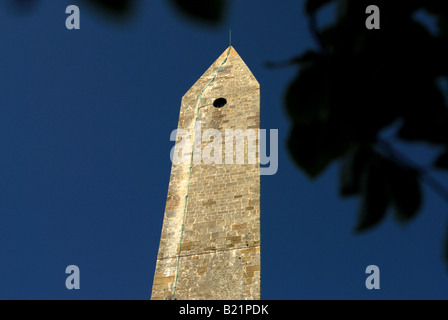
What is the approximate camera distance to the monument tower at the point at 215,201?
26.4ft

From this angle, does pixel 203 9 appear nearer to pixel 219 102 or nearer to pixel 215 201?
pixel 215 201

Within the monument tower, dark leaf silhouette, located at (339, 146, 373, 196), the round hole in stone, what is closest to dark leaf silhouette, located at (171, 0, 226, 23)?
dark leaf silhouette, located at (339, 146, 373, 196)

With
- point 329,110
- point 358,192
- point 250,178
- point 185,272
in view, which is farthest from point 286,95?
point 250,178

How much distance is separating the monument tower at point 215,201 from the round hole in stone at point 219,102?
0.05 ft

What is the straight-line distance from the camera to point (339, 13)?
3.63ft

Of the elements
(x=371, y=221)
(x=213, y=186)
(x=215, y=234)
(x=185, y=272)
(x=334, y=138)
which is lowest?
(x=371, y=221)

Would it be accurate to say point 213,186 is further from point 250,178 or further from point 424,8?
point 424,8

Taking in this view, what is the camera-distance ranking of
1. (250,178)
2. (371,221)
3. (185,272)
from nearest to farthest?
(371,221) < (185,272) < (250,178)

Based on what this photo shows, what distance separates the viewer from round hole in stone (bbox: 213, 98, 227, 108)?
10.6m

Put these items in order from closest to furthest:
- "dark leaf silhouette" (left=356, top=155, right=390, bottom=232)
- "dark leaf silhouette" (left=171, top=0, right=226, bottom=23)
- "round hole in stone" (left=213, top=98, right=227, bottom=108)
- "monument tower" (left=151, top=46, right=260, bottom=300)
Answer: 1. "dark leaf silhouette" (left=171, top=0, right=226, bottom=23)
2. "dark leaf silhouette" (left=356, top=155, right=390, bottom=232)
3. "monument tower" (left=151, top=46, right=260, bottom=300)
4. "round hole in stone" (left=213, top=98, right=227, bottom=108)

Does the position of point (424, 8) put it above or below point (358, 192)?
above

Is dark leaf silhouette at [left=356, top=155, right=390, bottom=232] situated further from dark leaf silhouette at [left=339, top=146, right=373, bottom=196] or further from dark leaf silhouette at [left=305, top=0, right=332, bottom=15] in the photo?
dark leaf silhouette at [left=305, top=0, right=332, bottom=15]

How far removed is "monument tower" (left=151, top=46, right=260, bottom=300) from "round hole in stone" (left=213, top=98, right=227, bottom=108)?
2cm

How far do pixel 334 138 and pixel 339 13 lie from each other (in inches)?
9.4
